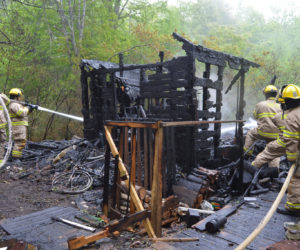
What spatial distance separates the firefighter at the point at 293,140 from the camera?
13.9 feet

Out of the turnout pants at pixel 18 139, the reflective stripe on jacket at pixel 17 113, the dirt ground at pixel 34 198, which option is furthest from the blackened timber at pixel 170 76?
the turnout pants at pixel 18 139

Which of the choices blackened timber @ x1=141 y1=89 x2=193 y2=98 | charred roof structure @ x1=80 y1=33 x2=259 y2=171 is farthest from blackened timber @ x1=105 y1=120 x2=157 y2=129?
blackened timber @ x1=141 y1=89 x2=193 y2=98

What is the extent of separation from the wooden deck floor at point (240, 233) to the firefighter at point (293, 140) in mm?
238

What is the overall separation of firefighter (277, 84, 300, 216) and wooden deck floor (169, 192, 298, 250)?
0.24m

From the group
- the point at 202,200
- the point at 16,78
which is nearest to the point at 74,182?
the point at 202,200

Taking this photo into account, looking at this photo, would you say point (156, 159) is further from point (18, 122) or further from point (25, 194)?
point (18, 122)

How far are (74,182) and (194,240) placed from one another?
4391mm

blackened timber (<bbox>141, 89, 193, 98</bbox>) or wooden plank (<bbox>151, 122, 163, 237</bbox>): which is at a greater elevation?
blackened timber (<bbox>141, 89, 193, 98</bbox>)

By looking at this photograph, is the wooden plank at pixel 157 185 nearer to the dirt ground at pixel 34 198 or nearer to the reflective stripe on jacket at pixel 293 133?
the dirt ground at pixel 34 198

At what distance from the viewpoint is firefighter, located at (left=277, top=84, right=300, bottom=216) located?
13.9ft

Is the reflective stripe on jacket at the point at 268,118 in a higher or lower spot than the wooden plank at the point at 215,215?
higher

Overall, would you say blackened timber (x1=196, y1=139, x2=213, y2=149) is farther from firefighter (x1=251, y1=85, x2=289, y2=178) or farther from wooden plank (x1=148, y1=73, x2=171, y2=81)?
wooden plank (x1=148, y1=73, x2=171, y2=81)

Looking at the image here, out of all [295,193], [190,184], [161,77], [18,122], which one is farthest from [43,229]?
[18,122]

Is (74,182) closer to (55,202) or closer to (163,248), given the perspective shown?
(55,202)
